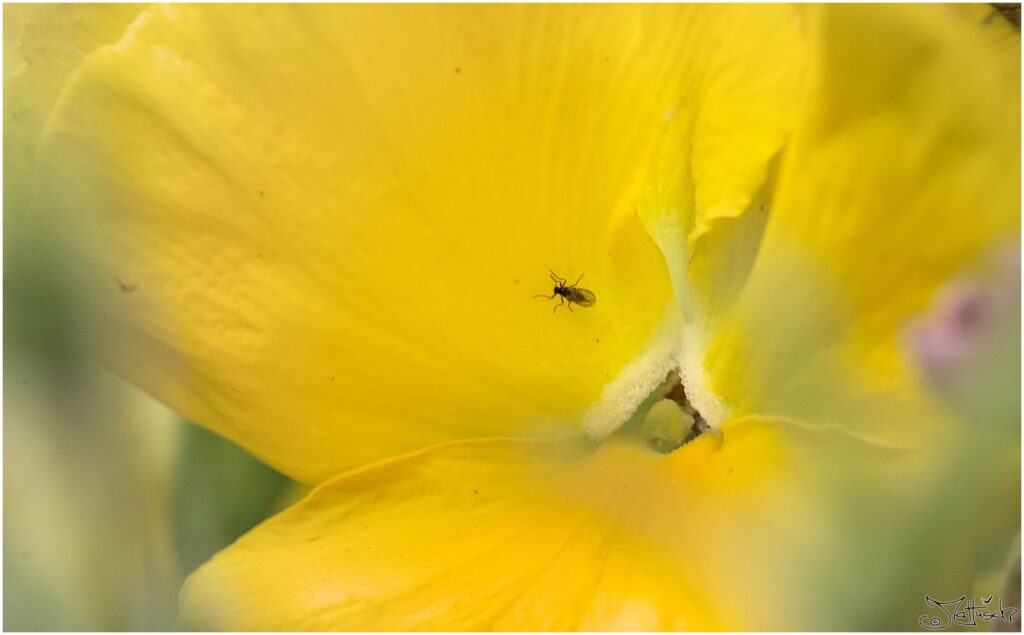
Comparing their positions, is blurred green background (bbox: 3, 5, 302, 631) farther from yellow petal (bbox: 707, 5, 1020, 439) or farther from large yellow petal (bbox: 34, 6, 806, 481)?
yellow petal (bbox: 707, 5, 1020, 439)

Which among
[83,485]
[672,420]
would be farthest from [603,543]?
[83,485]

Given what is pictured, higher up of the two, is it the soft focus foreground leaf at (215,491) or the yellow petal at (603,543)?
the soft focus foreground leaf at (215,491)

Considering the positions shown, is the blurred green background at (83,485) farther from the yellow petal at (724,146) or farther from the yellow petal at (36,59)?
the yellow petal at (724,146)

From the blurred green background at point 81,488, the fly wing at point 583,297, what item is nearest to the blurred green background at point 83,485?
the blurred green background at point 81,488

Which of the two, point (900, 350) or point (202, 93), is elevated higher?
point (202, 93)

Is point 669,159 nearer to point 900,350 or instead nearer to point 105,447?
point 900,350

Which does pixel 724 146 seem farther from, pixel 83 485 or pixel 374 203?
pixel 83 485

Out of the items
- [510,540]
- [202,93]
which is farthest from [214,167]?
[510,540]

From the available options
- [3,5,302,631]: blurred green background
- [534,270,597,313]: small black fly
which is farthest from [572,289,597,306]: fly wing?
[3,5,302,631]: blurred green background
